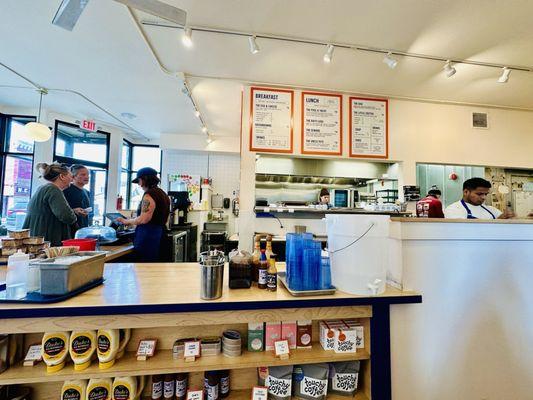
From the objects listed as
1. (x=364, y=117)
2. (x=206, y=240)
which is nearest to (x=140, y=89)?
(x=206, y=240)

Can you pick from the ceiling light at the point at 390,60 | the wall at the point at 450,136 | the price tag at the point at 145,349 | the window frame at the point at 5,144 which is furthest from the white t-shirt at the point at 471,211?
the window frame at the point at 5,144

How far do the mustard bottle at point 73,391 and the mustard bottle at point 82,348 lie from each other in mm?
122

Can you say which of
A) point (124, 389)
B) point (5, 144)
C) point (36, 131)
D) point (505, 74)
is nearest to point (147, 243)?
point (124, 389)

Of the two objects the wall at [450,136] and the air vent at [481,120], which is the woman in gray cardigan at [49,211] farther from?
the air vent at [481,120]

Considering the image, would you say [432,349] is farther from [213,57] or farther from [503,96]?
[503,96]

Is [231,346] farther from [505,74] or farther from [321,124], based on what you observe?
[505,74]

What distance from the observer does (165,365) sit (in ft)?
3.25

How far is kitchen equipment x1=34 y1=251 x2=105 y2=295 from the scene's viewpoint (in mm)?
939

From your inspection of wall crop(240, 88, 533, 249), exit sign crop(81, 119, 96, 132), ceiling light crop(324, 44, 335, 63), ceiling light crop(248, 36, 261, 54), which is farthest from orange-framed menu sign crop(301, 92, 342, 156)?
exit sign crop(81, 119, 96, 132)

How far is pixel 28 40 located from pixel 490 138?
19.9 ft

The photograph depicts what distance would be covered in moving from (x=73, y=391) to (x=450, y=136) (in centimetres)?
473

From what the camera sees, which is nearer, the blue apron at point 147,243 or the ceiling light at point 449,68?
the blue apron at point 147,243

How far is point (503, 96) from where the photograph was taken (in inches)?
129

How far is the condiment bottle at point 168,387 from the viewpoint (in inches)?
41.8
